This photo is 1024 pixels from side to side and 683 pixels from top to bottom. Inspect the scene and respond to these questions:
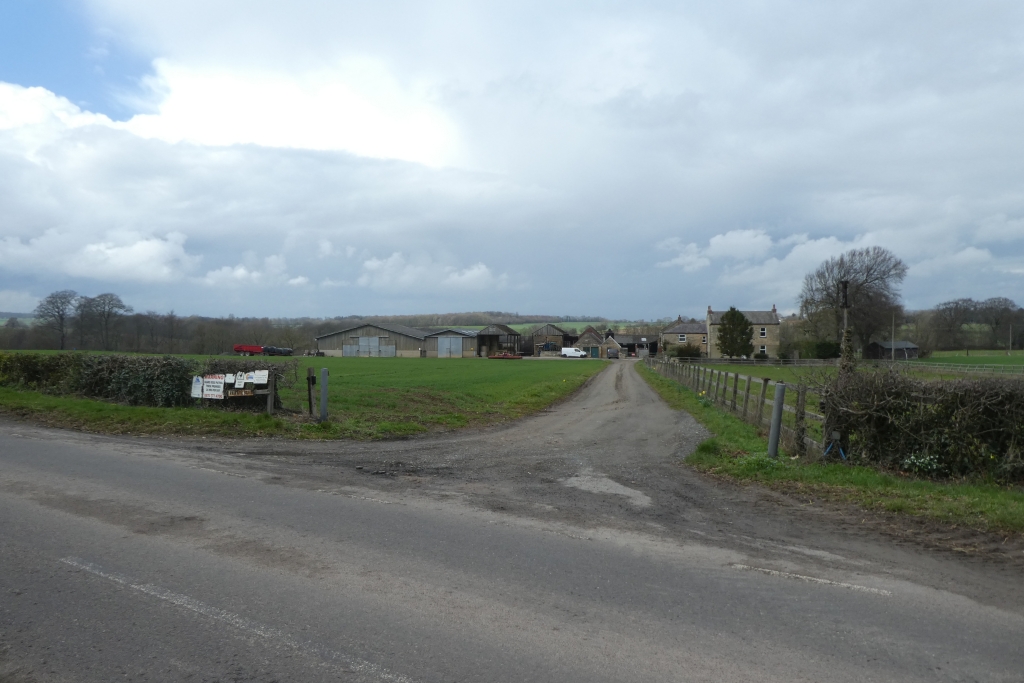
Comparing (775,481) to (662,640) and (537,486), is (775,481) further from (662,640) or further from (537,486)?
(662,640)

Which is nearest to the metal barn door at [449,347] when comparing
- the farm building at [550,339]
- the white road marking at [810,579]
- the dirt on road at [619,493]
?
the farm building at [550,339]

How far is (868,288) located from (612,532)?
92.1m

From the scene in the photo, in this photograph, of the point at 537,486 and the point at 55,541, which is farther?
→ the point at 537,486

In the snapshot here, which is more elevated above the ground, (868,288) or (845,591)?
(868,288)

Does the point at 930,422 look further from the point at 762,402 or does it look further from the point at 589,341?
the point at 589,341

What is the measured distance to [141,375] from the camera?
18.1m

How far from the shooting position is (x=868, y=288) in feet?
287

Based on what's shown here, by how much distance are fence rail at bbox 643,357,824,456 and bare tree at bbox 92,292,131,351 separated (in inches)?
3418

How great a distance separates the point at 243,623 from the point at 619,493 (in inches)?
218

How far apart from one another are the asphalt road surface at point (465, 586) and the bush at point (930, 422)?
2.50m

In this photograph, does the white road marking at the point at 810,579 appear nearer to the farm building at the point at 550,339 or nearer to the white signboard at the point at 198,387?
the white signboard at the point at 198,387

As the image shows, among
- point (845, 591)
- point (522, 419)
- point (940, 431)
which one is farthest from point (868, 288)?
point (845, 591)

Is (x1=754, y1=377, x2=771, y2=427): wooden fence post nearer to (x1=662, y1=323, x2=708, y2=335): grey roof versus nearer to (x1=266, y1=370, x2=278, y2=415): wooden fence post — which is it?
(x1=266, y1=370, x2=278, y2=415): wooden fence post

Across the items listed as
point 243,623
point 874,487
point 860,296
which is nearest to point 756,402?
point 874,487
